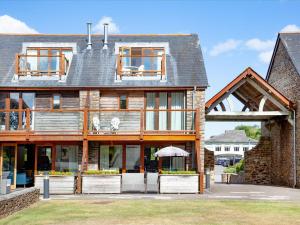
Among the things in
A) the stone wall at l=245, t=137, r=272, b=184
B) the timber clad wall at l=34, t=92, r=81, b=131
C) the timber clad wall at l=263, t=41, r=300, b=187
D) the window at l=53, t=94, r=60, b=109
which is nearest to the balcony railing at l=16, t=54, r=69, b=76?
the window at l=53, t=94, r=60, b=109

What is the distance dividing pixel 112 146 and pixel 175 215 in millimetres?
11134

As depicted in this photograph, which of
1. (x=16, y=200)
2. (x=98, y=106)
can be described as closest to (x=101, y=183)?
(x=98, y=106)

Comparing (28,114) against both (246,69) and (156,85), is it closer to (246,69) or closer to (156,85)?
(156,85)

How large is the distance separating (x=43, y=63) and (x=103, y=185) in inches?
322

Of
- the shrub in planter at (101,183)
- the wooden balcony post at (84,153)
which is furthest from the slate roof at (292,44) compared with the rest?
the wooden balcony post at (84,153)

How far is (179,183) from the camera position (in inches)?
869

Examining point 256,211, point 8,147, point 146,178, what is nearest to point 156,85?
Result: point 146,178

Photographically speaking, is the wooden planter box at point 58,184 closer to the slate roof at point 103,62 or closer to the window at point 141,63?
the slate roof at point 103,62

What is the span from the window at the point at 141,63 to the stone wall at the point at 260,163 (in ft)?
28.3

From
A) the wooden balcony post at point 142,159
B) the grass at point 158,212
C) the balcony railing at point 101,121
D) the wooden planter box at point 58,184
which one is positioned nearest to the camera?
the grass at point 158,212

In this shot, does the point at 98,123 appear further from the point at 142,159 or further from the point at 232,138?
the point at 232,138

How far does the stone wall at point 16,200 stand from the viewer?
14.2 metres

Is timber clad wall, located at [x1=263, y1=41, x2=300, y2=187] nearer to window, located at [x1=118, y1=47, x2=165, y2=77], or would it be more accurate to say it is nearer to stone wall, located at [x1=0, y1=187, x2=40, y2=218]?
window, located at [x1=118, y1=47, x2=165, y2=77]

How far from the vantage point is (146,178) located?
73.2 feet
